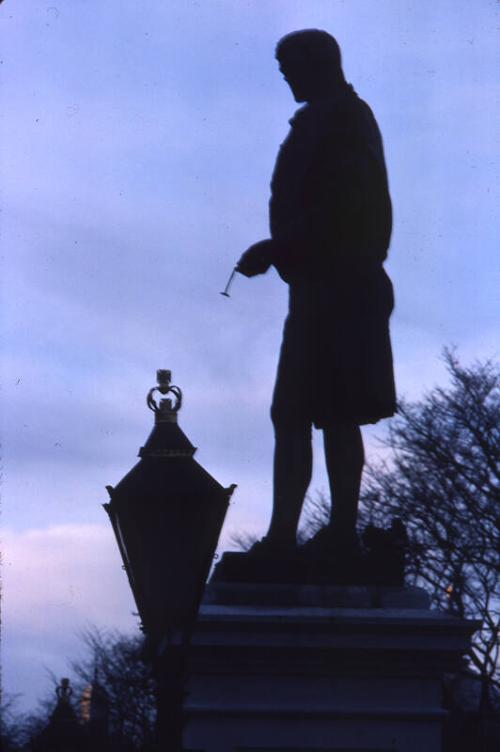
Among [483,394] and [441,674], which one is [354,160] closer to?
[441,674]

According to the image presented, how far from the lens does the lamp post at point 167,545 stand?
6.86 m

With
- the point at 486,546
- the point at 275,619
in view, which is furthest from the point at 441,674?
the point at 486,546

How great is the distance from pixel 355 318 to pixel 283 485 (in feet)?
3.04

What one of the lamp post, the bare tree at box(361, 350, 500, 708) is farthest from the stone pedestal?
the bare tree at box(361, 350, 500, 708)

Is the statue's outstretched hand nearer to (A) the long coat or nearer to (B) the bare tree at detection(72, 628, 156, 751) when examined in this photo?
(A) the long coat

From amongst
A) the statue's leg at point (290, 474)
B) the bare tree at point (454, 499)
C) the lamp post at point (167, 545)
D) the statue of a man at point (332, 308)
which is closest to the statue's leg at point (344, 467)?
the statue of a man at point (332, 308)

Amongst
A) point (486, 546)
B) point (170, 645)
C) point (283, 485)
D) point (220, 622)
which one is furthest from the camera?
point (486, 546)

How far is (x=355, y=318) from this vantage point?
871 centimetres

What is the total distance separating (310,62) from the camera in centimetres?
904

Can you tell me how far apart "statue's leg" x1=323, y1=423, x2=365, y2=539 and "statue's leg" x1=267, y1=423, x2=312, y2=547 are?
121 mm

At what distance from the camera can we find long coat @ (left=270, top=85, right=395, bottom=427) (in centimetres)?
869

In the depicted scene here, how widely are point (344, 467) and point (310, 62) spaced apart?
2159 millimetres

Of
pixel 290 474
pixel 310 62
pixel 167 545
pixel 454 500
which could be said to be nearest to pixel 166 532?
pixel 167 545

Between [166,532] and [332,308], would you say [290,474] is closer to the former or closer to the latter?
[332,308]
